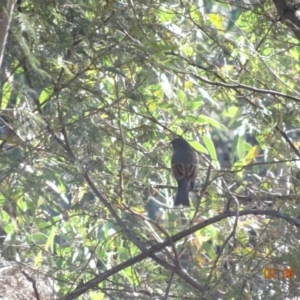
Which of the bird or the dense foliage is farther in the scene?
the bird

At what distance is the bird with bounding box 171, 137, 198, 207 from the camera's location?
475 centimetres

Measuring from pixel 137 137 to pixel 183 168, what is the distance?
2.25ft

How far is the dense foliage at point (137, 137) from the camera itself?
3371mm

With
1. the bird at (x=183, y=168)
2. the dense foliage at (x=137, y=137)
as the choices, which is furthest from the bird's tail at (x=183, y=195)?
the dense foliage at (x=137, y=137)

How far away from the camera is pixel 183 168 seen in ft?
16.0

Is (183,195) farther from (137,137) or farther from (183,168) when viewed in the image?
(137,137)

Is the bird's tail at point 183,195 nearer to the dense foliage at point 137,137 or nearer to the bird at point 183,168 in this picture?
the bird at point 183,168

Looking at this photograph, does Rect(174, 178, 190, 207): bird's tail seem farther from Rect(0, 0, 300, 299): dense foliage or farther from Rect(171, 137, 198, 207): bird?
Rect(0, 0, 300, 299): dense foliage

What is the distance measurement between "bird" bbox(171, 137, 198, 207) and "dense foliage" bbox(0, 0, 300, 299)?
0.25ft

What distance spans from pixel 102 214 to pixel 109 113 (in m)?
1.00

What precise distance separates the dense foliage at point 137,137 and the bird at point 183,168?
75mm

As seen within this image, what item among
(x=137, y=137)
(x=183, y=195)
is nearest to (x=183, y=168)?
(x=183, y=195)

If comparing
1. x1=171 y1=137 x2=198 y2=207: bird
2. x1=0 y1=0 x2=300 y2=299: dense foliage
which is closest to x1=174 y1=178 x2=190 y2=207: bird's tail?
x1=171 y1=137 x2=198 y2=207: bird

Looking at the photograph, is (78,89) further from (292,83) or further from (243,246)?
(292,83)
